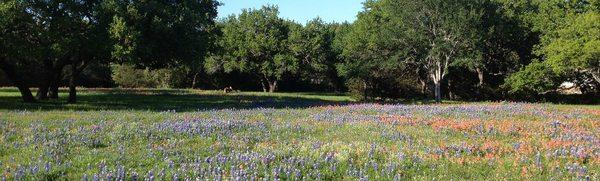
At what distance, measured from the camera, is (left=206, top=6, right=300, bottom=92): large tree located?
65875 millimetres

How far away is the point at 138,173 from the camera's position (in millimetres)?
7801

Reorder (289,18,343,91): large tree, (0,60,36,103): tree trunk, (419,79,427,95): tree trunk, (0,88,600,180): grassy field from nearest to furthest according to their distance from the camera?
(0,88,600,180): grassy field, (0,60,36,103): tree trunk, (419,79,427,95): tree trunk, (289,18,343,91): large tree

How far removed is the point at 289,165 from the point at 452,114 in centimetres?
1283

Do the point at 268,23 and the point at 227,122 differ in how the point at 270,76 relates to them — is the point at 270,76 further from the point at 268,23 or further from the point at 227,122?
the point at 227,122

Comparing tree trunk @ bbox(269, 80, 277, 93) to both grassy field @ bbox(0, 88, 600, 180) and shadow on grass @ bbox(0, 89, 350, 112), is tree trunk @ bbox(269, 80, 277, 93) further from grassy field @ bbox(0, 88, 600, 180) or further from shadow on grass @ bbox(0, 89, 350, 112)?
grassy field @ bbox(0, 88, 600, 180)

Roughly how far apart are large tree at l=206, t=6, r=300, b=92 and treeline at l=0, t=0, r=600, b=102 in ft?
0.55

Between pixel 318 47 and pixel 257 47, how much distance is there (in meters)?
7.63

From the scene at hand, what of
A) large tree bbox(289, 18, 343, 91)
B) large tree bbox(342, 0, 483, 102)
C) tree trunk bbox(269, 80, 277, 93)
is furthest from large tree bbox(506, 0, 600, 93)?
tree trunk bbox(269, 80, 277, 93)

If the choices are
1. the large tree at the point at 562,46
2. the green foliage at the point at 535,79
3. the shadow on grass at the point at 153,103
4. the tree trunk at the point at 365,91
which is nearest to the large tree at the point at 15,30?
the shadow on grass at the point at 153,103

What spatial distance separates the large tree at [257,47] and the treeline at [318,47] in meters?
0.17

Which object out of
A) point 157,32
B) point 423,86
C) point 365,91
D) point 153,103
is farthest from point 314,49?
point 157,32

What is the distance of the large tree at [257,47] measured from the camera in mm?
65875

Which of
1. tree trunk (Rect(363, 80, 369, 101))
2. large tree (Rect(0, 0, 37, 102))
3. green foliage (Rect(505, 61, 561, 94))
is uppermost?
large tree (Rect(0, 0, 37, 102))

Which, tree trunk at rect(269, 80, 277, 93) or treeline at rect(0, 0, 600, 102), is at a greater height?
treeline at rect(0, 0, 600, 102)
